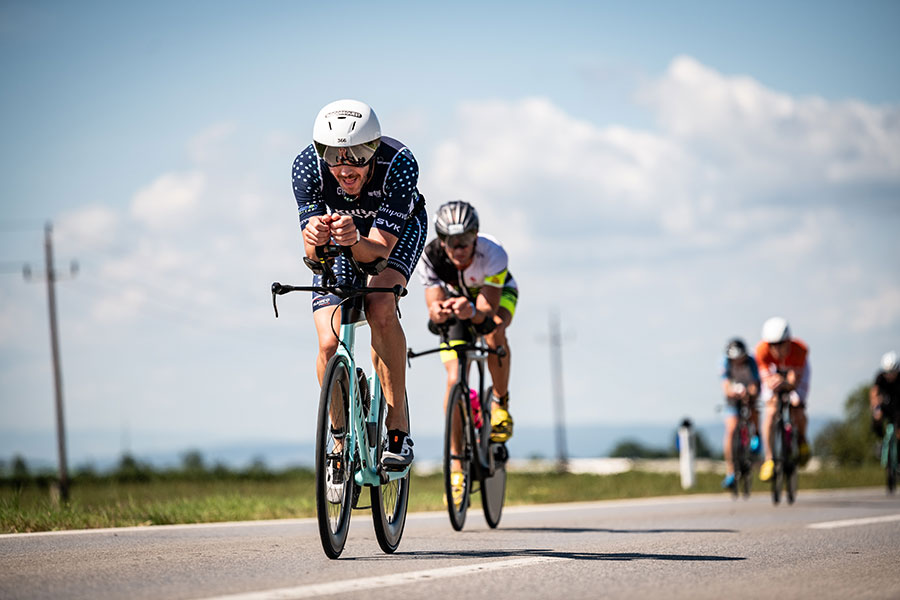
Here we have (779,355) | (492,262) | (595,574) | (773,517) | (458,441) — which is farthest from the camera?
(779,355)

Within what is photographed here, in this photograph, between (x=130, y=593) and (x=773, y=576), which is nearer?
(x=130, y=593)

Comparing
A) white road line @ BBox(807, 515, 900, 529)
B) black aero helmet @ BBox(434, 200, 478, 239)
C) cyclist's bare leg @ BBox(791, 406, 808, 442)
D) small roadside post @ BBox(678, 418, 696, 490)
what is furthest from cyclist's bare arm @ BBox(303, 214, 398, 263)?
small roadside post @ BBox(678, 418, 696, 490)

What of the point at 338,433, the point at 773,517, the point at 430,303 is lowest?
the point at 773,517

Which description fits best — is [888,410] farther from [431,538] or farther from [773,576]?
[773,576]

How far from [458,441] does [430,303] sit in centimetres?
114

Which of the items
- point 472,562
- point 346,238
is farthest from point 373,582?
point 346,238

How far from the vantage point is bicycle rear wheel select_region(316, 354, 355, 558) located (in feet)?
20.2

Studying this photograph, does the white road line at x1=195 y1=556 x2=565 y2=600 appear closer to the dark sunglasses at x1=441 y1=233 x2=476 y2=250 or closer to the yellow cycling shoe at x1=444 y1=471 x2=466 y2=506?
the yellow cycling shoe at x1=444 y1=471 x2=466 y2=506

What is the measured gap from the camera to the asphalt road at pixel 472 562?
207 inches

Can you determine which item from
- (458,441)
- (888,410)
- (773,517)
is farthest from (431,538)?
(888,410)

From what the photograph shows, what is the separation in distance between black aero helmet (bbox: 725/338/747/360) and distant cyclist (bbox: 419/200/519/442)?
7.68 meters

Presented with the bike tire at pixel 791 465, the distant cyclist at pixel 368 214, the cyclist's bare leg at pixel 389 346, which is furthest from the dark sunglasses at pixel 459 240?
the bike tire at pixel 791 465

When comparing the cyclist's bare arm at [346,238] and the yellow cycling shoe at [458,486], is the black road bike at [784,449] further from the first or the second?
the cyclist's bare arm at [346,238]

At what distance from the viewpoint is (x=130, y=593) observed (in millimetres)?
5039
